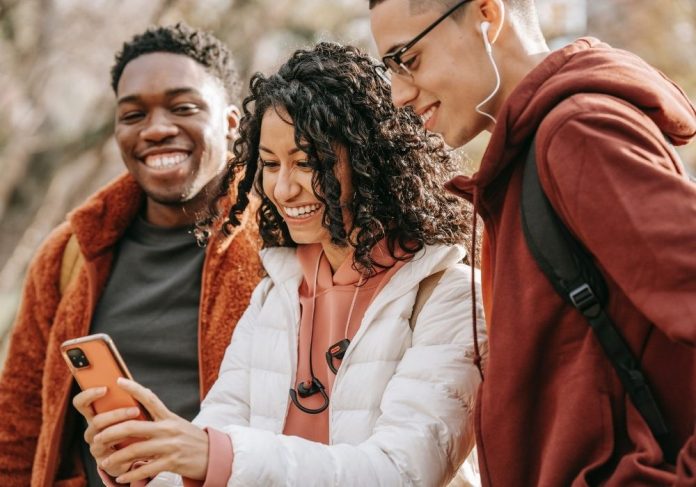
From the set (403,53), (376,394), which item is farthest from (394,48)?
(376,394)

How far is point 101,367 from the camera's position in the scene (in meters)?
2.35

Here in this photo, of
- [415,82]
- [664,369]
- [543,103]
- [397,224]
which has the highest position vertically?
[415,82]

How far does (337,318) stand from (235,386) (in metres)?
0.40

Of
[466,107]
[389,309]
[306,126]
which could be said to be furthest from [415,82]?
[389,309]

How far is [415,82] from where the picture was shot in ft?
7.94

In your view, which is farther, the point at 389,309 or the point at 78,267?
the point at 78,267

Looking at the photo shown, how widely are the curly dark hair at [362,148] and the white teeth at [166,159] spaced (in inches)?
31.0

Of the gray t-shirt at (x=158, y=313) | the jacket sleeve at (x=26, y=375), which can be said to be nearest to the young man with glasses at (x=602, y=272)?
Result: the gray t-shirt at (x=158, y=313)

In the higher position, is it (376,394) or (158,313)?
(158,313)

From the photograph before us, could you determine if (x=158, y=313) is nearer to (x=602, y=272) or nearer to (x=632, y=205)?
(x=602, y=272)

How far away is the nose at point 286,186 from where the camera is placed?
2736mm

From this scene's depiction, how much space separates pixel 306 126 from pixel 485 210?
0.77 metres

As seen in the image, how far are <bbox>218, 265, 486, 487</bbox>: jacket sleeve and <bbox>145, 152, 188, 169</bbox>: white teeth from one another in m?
1.54

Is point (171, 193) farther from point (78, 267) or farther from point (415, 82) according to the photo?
point (415, 82)
